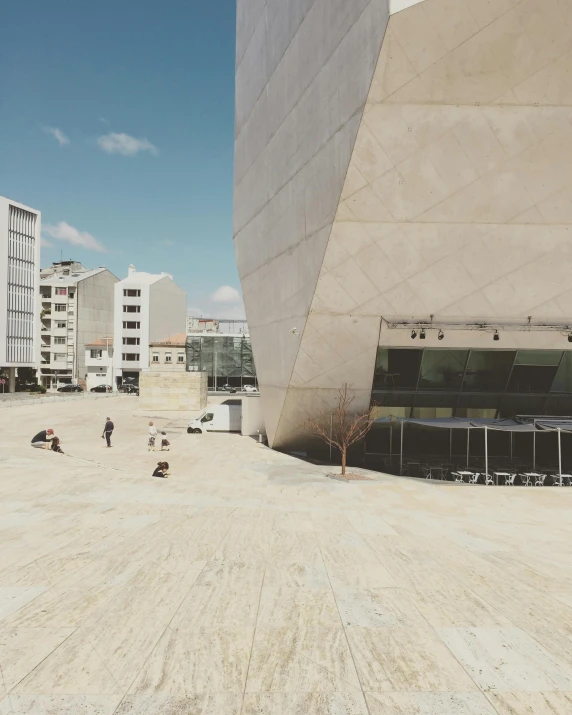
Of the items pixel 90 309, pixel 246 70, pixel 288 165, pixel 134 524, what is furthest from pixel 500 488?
pixel 90 309

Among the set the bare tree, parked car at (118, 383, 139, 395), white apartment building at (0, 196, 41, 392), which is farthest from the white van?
white apartment building at (0, 196, 41, 392)

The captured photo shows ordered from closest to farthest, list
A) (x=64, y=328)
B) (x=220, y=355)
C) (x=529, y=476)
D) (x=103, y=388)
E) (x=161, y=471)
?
Result: (x=161, y=471) → (x=529, y=476) → (x=220, y=355) → (x=103, y=388) → (x=64, y=328)

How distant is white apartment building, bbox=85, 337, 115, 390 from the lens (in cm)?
8038

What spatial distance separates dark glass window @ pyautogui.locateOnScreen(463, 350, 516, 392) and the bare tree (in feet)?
15.5

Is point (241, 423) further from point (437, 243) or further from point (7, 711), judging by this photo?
point (7, 711)

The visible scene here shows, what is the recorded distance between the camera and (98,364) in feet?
264

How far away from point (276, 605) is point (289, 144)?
17.3m

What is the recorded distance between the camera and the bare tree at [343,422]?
2064 centimetres

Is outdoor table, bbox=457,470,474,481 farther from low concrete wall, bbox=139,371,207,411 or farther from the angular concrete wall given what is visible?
low concrete wall, bbox=139,371,207,411

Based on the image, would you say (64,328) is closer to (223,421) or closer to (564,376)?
(223,421)

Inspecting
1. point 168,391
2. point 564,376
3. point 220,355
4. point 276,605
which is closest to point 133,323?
point 220,355

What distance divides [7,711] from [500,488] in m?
17.0

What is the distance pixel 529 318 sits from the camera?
17.9 m

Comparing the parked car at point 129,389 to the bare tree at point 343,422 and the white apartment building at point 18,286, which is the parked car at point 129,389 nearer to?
the white apartment building at point 18,286
